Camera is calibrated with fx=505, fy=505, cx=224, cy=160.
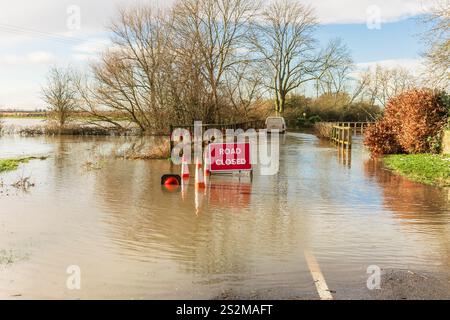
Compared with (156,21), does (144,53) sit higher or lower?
lower

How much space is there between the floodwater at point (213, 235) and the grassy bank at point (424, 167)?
1.25m

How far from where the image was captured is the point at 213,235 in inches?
334

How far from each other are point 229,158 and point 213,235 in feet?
24.5

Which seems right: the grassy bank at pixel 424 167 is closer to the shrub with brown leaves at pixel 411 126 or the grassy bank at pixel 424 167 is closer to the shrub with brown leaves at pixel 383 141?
the shrub with brown leaves at pixel 411 126

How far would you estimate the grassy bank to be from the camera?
16038mm

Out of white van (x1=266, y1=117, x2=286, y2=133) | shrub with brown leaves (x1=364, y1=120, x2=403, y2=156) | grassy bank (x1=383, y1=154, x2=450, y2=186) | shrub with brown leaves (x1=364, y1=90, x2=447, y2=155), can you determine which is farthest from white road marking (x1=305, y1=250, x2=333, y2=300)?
white van (x1=266, y1=117, x2=286, y2=133)

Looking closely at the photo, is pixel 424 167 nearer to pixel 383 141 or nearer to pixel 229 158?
pixel 383 141

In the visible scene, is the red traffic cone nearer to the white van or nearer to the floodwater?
the floodwater

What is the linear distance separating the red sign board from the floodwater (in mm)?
478

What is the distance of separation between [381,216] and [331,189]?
3604 millimetres

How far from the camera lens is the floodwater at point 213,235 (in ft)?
19.7

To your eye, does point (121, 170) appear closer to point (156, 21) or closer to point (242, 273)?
point (242, 273)
